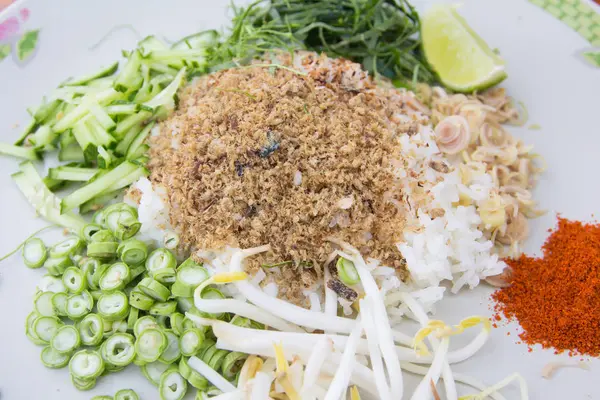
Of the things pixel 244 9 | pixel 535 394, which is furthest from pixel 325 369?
pixel 244 9

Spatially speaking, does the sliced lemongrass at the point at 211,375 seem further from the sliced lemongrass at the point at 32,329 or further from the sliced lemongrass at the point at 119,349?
the sliced lemongrass at the point at 32,329

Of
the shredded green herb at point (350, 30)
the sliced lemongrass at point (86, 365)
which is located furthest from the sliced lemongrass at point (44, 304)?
the shredded green herb at point (350, 30)

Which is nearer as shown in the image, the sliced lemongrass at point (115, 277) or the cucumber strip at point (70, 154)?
the sliced lemongrass at point (115, 277)

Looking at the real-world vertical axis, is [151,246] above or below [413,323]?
above

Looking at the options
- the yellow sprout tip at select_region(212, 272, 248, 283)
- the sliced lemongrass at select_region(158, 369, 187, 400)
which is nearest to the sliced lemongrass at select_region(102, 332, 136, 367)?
the sliced lemongrass at select_region(158, 369, 187, 400)

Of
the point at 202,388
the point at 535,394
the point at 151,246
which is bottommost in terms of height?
the point at 535,394

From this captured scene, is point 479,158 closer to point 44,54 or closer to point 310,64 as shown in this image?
point 310,64
